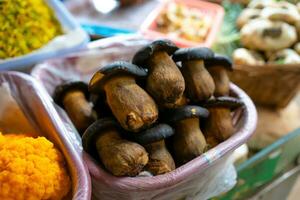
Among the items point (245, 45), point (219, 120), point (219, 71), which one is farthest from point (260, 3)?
point (219, 120)

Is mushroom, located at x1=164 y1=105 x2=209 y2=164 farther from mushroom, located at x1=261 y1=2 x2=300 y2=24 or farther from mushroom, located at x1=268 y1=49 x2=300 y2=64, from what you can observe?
mushroom, located at x1=261 y1=2 x2=300 y2=24

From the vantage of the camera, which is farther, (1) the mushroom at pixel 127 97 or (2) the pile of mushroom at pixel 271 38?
(2) the pile of mushroom at pixel 271 38

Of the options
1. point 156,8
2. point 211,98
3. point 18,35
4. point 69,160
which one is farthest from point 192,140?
point 156,8

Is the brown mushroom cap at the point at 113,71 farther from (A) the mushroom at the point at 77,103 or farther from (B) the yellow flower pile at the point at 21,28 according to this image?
(B) the yellow flower pile at the point at 21,28

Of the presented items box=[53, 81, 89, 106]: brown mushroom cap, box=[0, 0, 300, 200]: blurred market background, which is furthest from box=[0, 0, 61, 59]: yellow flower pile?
box=[53, 81, 89, 106]: brown mushroom cap

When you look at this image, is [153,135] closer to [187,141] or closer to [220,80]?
[187,141]

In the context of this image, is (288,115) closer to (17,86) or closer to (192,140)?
(192,140)

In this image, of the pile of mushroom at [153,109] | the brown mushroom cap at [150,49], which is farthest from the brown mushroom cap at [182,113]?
the brown mushroom cap at [150,49]
